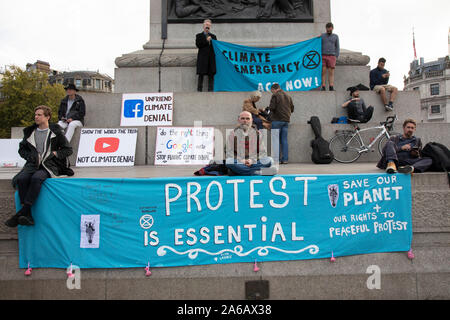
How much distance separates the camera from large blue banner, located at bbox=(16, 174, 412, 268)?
4.52 m

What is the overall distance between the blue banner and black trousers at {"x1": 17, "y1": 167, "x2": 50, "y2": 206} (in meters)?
7.01

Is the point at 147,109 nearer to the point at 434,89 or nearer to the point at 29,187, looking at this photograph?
the point at 29,187

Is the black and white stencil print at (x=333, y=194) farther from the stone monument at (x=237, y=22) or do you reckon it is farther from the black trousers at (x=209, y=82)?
the stone monument at (x=237, y=22)

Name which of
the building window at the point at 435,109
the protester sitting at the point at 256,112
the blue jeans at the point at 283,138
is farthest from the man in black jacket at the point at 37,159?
the building window at the point at 435,109

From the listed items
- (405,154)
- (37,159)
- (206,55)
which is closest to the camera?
(37,159)

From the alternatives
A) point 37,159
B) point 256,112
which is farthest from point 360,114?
point 37,159

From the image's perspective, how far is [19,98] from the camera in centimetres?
3978

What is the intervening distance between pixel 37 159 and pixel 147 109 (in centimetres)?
514

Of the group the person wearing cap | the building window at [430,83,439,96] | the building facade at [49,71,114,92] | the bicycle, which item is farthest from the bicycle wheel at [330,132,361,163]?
the building facade at [49,71,114,92]

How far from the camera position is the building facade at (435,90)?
253 ft

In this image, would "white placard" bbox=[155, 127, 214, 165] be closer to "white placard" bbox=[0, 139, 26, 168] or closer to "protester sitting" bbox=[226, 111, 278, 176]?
"protester sitting" bbox=[226, 111, 278, 176]

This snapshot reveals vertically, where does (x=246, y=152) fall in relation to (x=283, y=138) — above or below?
below

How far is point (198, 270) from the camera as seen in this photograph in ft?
14.7
